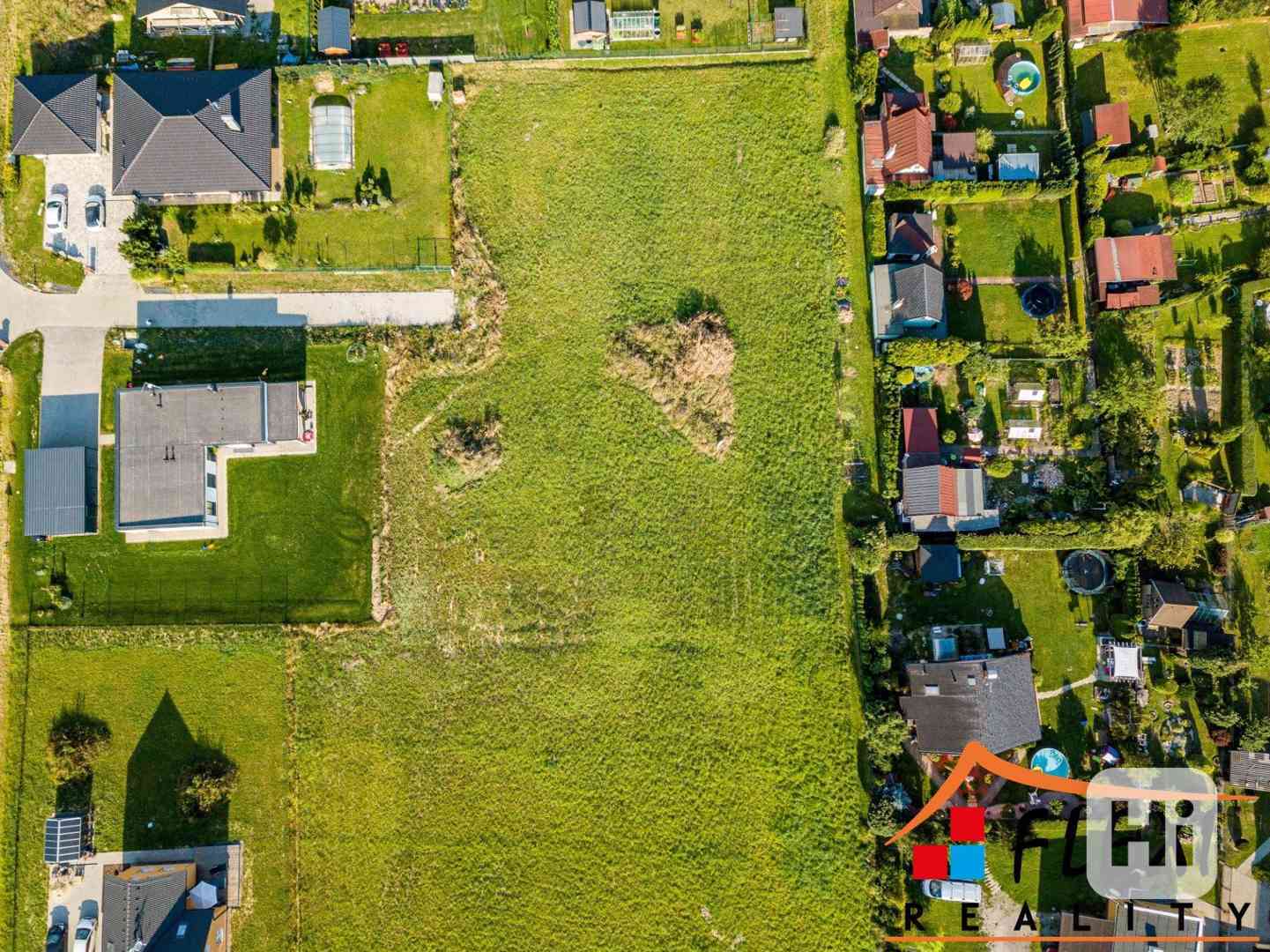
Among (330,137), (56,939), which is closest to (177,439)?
(330,137)

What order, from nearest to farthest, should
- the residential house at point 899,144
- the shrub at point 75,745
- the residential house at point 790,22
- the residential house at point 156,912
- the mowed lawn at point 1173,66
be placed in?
the residential house at point 156,912, the shrub at point 75,745, the residential house at point 899,144, the residential house at point 790,22, the mowed lawn at point 1173,66

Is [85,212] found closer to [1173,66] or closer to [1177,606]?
[1173,66]

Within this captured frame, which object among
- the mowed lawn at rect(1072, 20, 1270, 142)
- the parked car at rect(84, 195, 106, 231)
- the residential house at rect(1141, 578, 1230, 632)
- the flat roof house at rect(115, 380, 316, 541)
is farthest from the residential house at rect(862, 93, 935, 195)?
the parked car at rect(84, 195, 106, 231)

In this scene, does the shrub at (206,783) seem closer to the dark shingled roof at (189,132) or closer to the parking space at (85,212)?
the parking space at (85,212)

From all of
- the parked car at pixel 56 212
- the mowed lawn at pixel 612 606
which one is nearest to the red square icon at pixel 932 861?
the mowed lawn at pixel 612 606

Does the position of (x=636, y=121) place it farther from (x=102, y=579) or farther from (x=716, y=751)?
(x=102, y=579)

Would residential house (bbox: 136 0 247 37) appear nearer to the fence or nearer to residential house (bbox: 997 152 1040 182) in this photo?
the fence
